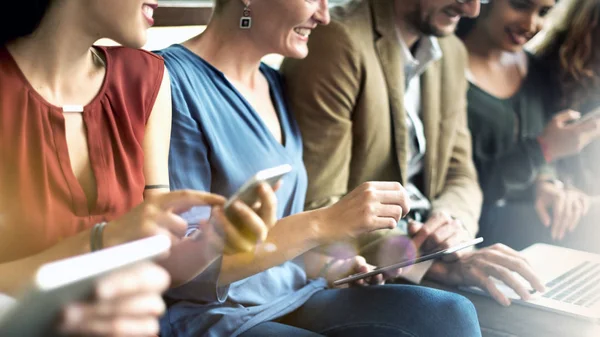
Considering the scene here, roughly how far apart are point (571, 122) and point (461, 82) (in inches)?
9.0

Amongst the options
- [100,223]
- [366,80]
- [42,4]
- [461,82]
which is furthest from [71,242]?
[461,82]

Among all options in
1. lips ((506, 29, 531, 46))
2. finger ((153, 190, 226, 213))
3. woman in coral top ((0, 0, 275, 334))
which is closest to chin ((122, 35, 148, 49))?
woman in coral top ((0, 0, 275, 334))

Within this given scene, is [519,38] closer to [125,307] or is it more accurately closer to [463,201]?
[463,201]

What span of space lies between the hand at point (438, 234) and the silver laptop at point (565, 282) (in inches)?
2.6

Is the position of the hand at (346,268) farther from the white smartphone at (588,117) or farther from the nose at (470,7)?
the white smartphone at (588,117)

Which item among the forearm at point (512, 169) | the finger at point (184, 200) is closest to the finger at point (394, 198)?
the finger at point (184, 200)

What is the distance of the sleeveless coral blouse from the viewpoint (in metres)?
0.54

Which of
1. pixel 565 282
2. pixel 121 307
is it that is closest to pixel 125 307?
pixel 121 307

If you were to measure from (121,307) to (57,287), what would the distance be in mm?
53

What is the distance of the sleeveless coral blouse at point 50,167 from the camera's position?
0.54m

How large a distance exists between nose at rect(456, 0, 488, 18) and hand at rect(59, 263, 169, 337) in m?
0.67

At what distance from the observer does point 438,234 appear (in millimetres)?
891

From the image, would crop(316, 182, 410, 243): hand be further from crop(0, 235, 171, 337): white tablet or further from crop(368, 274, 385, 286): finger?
crop(0, 235, 171, 337): white tablet

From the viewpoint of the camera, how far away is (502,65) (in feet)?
3.68
